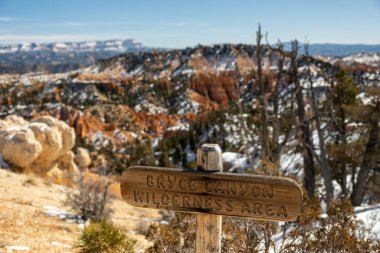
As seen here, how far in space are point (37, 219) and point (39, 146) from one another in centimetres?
804

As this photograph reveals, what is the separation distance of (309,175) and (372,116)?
2.27m

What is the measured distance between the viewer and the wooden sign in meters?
2.61

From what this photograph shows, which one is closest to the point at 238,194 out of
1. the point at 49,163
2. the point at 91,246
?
the point at 91,246

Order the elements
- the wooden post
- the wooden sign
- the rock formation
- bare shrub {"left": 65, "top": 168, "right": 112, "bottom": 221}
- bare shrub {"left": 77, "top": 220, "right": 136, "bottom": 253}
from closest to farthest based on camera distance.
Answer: the wooden sign
the wooden post
bare shrub {"left": 77, "top": 220, "right": 136, "bottom": 253}
bare shrub {"left": 65, "top": 168, "right": 112, "bottom": 221}
the rock formation

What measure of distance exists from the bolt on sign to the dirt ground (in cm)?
362

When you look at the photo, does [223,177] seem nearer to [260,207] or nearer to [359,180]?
[260,207]

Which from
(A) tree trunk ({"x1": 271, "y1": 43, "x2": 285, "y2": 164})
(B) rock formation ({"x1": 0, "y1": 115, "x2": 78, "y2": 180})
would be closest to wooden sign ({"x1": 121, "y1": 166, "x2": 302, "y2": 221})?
(A) tree trunk ({"x1": 271, "y1": 43, "x2": 285, "y2": 164})

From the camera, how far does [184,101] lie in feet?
357

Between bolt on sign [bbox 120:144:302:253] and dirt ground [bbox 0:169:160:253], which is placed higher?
bolt on sign [bbox 120:144:302:253]

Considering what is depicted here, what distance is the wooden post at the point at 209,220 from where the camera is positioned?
2.80 m

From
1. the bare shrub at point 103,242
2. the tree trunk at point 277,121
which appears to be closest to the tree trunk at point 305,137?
the tree trunk at point 277,121

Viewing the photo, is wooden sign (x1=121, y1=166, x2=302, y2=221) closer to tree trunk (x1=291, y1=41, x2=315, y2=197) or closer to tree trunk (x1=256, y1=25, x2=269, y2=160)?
tree trunk (x1=256, y1=25, x2=269, y2=160)

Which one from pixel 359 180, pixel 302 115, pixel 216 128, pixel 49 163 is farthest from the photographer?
pixel 216 128

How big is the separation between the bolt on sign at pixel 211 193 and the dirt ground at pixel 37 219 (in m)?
3.62
